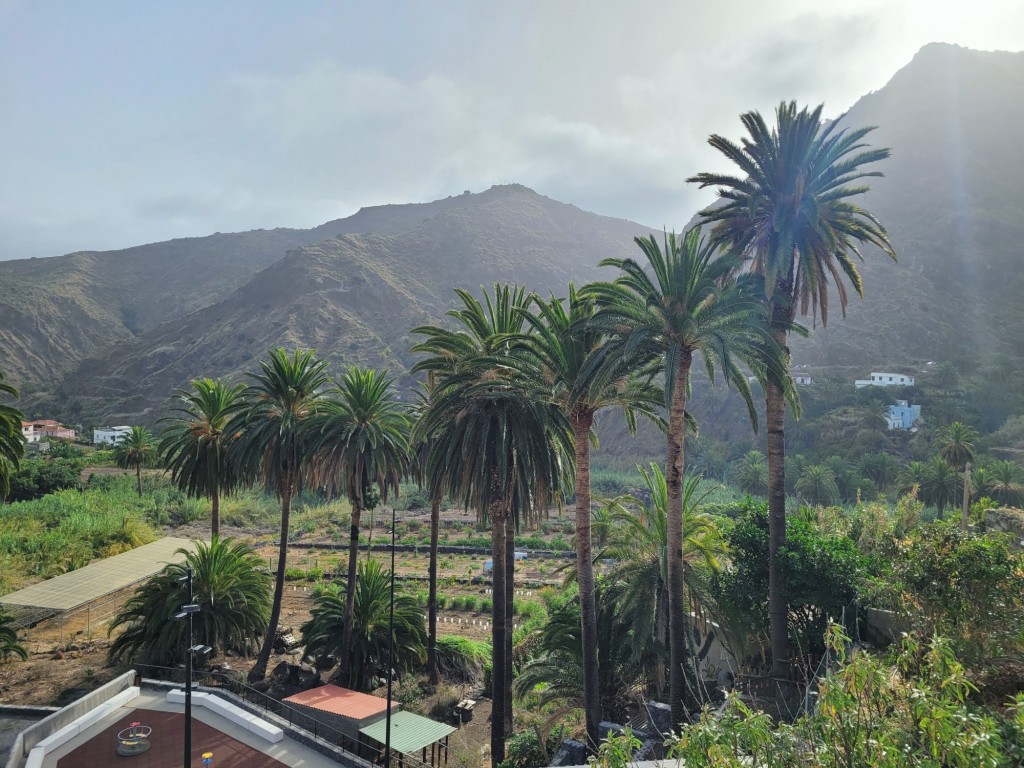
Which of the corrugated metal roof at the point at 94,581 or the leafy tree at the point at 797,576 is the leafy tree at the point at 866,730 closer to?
the leafy tree at the point at 797,576

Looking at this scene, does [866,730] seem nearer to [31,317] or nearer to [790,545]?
[790,545]

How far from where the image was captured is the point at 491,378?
→ 17625 mm

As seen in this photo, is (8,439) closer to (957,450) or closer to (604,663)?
(604,663)

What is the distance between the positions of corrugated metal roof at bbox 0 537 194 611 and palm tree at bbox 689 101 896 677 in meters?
23.1

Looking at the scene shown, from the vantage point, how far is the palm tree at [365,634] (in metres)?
23.4

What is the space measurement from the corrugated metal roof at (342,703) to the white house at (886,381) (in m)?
104

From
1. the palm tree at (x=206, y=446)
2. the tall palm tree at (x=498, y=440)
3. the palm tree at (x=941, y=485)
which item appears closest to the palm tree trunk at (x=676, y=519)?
the tall palm tree at (x=498, y=440)

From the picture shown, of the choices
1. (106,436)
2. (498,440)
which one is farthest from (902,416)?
(106,436)

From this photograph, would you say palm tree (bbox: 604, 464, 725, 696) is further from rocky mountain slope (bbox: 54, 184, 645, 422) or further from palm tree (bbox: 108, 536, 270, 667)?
rocky mountain slope (bbox: 54, 184, 645, 422)

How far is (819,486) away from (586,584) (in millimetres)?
61111

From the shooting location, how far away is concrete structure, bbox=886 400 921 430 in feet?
300

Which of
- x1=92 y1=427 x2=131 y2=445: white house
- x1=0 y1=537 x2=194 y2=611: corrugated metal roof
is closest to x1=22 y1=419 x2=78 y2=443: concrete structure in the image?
x1=92 y1=427 x2=131 y2=445: white house

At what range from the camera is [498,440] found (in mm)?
17375

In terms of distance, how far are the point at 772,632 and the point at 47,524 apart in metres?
49.3
